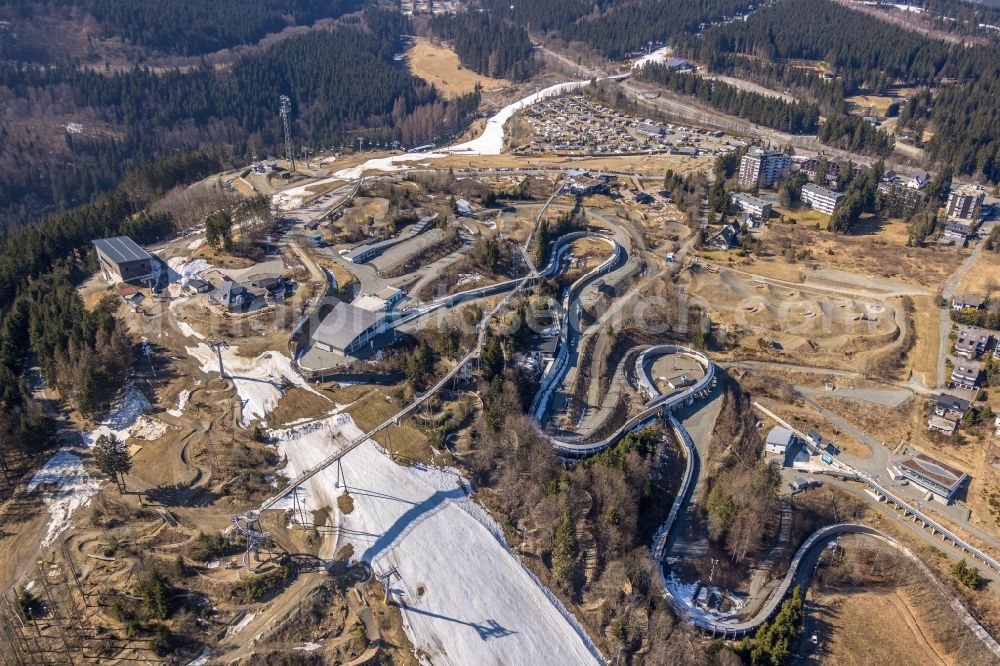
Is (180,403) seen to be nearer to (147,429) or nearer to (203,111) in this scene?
(147,429)

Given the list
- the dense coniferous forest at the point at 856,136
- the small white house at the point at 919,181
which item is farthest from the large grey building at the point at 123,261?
the dense coniferous forest at the point at 856,136

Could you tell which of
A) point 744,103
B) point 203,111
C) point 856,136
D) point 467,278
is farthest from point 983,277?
point 203,111

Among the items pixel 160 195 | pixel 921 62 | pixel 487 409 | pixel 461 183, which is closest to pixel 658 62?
pixel 921 62

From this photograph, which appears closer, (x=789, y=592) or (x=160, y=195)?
(x=789, y=592)

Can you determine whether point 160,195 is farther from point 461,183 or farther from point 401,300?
point 401,300

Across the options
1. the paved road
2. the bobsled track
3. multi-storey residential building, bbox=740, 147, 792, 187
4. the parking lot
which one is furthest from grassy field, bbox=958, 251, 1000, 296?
the parking lot

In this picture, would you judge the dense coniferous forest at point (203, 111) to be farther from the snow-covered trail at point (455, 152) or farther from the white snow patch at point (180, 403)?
the white snow patch at point (180, 403)
